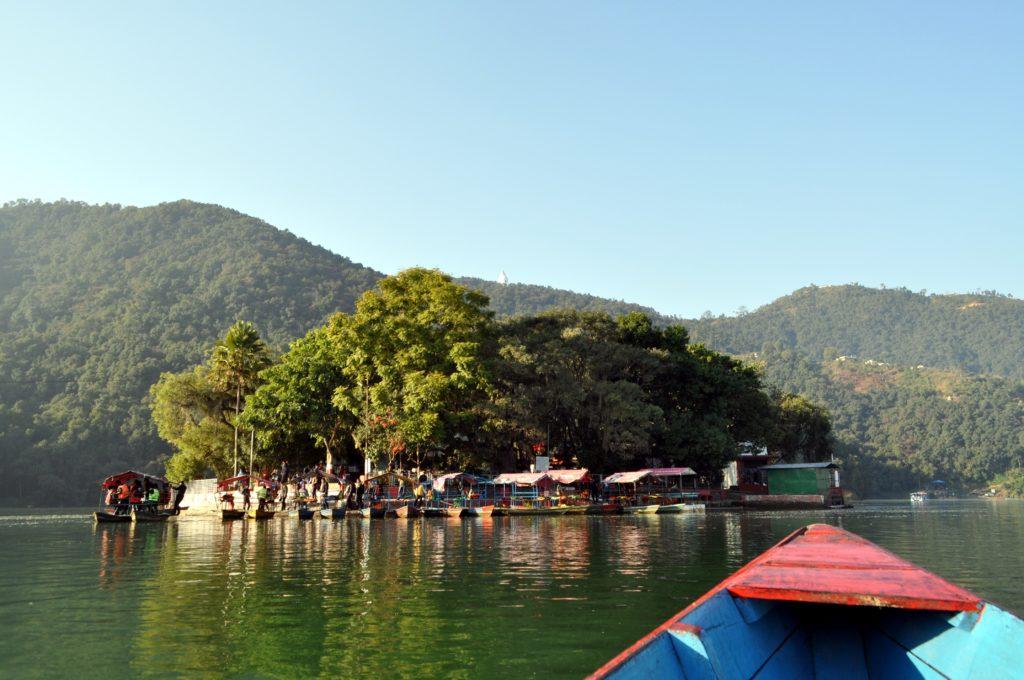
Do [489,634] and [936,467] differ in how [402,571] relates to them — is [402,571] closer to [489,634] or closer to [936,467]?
[489,634]

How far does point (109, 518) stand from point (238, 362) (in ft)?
58.0

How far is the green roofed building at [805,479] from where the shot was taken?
70.9m

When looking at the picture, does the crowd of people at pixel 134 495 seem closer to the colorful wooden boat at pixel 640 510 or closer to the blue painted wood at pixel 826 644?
the colorful wooden boat at pixel 640 510

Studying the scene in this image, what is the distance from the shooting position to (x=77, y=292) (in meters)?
150

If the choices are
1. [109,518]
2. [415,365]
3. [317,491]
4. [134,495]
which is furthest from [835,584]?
[317,491]

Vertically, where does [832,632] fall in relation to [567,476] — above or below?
above

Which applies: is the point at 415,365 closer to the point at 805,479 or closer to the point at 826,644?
the point at 805,479

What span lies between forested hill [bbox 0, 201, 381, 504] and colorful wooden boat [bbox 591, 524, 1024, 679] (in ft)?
347

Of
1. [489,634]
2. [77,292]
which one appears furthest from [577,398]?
[77,292]

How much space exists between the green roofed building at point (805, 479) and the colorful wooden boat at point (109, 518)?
56.2m

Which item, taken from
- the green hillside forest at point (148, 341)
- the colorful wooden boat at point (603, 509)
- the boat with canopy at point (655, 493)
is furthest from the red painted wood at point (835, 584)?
the green hillside forest at point (148, 341)

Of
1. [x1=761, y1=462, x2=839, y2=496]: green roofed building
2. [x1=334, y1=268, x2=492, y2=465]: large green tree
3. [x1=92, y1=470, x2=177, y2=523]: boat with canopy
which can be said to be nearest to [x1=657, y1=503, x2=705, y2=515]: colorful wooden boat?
[x1=334, y1=268, x2=492, y2=465]: large green tree

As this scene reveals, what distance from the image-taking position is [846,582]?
6422 mm

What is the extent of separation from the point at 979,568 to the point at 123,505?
144 ft
